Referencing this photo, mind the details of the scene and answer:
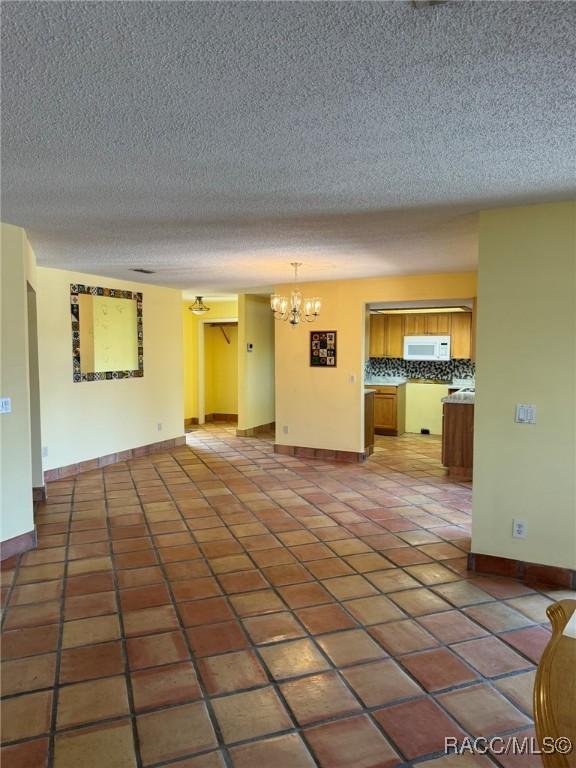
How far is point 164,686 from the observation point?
89.5 inches

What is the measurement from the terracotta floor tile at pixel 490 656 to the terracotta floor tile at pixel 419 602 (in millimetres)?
342

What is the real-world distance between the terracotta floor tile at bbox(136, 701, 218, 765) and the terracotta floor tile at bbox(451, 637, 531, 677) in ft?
4.17

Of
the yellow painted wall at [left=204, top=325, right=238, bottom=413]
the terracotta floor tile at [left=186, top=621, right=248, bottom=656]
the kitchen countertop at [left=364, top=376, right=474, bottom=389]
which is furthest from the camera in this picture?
the yellow painted wall at [left=204, top=325, right=238, bottom=413]

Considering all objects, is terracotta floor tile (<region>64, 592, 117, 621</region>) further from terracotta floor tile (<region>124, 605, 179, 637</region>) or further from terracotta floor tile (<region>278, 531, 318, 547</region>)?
terracotta floor tile (<region>278, 531, 318, 547</region>)

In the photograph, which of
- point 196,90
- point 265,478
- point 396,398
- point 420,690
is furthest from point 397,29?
point 396,398

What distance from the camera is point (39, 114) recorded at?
1841 millimetres

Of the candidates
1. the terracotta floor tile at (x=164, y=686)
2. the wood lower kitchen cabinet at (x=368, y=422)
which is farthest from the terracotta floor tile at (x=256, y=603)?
the wood lower kitchen cabinet at (x=368, y=422)

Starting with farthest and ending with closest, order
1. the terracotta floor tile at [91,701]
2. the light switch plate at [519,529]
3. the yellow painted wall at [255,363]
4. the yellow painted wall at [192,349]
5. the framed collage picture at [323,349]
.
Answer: the yellow painted wall at [192,349]
the yellow painted wall at [255,363]
the framed collage picture at [323,349]
the light switch plate at [519,529]
the terracotta floor tile at [91,701]

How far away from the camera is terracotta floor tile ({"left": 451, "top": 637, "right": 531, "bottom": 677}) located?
238 centimetres

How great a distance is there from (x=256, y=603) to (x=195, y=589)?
433mm

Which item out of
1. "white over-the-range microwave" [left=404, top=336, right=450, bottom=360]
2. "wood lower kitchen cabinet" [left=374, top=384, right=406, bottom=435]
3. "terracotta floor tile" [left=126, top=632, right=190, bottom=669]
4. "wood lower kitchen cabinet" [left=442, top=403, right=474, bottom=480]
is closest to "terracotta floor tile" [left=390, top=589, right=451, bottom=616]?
"terracotta floor tile" [left=126, top=632, right=190, bottom=669]

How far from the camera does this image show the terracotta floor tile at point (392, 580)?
3211 mm

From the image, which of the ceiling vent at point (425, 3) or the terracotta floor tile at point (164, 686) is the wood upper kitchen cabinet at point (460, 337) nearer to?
the terracotta floor tile at point (164, 686)

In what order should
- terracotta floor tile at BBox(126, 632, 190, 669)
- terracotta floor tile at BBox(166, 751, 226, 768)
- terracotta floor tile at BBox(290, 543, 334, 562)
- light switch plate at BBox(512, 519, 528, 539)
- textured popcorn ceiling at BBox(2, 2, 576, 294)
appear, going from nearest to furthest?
textured popcorn ceiling at BBox(2, 2, 576, 294)
terracotta floor tile at BBox(166, 751, 226, 768)
terracotta floor tile at BBox(126, 632, 190, 669)
light switch plate at BBox(512, 519, 528, 539)
terracotta floor tile at BBox(290, 543, 334, 562)
